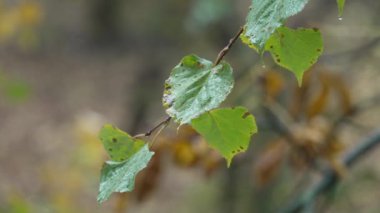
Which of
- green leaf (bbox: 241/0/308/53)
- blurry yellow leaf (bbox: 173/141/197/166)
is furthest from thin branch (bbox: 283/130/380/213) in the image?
green leaf (bbox: 241/0/308/53)

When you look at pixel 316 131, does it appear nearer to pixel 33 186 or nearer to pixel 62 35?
pixel 33 186

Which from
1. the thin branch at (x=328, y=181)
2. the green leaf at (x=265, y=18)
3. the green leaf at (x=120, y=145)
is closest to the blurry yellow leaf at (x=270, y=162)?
the thin branch at (x=328, y=181)

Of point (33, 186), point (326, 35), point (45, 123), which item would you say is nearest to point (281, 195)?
point (326, 35)

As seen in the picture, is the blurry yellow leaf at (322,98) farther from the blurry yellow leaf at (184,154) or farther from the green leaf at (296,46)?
the green leaf at (296,46)

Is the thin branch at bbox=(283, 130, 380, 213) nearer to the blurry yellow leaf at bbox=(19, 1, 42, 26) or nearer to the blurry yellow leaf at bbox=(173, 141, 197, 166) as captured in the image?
the blurry yellow leaf at bbox=(173, 141, 197, 166)

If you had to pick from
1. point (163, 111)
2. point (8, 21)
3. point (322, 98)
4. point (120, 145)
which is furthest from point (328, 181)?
point (163, 111)
